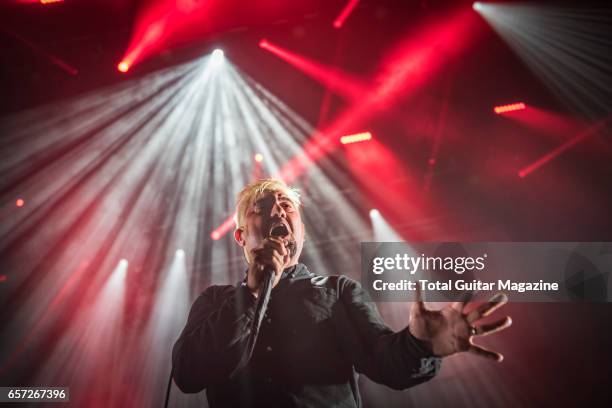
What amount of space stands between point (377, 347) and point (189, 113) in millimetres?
5014

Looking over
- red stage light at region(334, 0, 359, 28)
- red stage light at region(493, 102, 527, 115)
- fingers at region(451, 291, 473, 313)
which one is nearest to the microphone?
fingers at region(451, 291, 473, 313)

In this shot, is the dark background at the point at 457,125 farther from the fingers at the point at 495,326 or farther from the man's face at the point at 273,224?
the fingers at the point at 495,326

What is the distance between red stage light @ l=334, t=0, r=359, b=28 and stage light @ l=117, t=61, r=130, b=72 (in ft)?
8.60

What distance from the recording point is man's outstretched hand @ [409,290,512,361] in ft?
3.87

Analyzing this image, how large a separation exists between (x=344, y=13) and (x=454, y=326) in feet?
14.8

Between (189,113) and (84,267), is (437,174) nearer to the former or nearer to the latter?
(189,113)

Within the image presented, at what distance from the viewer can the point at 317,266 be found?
5.84 meters

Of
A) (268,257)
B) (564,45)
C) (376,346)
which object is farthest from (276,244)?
(564,45)

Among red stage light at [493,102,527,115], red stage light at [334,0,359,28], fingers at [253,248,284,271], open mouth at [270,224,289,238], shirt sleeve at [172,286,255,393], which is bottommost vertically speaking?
shirt sleeve at [172,286,255,393]

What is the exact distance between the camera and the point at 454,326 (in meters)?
1.24

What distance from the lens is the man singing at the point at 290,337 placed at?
4.52 ft

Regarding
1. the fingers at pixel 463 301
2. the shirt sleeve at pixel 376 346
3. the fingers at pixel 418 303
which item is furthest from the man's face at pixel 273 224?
the fingers at pixel 463 301

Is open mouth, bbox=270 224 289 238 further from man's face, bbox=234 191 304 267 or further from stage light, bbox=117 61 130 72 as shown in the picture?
stage light, bbox=117 61 130 72
